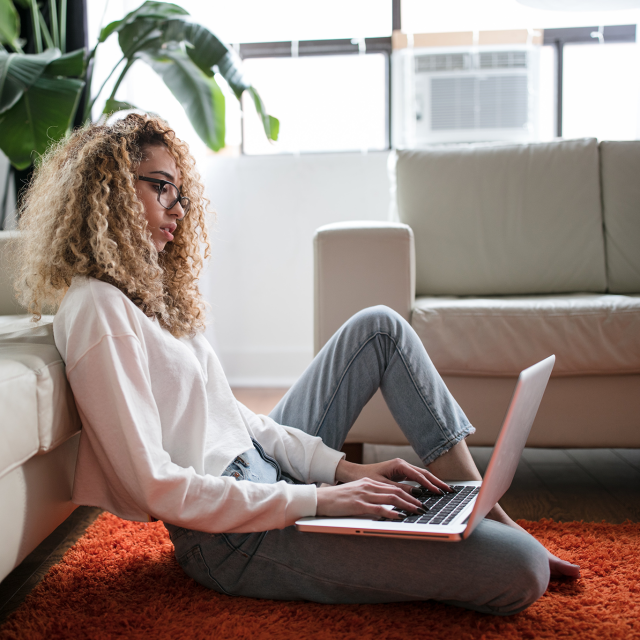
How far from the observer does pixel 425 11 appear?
3.01 m

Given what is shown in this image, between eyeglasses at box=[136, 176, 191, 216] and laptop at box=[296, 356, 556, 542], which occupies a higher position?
eyeglasses at box=[136, 176, 191, 216]

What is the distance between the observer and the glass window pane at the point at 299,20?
3.03 metres

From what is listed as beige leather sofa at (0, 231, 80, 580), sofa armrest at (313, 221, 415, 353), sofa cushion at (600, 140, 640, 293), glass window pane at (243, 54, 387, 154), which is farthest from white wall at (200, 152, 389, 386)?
beige leather sofa at (0, 231, 80, 580)

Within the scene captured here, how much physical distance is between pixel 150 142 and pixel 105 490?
1.73ft

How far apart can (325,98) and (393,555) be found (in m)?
2.60

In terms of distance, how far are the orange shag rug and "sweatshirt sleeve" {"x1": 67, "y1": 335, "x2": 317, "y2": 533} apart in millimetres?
178

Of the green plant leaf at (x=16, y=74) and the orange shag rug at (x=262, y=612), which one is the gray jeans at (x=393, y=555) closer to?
the orange shag rug at (x=262, y=612)

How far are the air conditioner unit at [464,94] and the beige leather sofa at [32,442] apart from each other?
2425 millimetres

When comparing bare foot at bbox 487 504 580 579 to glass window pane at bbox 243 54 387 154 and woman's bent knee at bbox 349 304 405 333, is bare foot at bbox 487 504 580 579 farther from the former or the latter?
glass window pane at bbox 243 54 387 154

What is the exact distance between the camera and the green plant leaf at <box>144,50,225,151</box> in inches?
96.1

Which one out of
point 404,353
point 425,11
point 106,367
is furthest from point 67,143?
point 425,11

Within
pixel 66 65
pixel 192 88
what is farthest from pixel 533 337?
pixel 66 65

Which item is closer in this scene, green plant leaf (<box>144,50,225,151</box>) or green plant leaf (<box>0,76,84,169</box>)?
green plant leaf (<box>0,76,84,169</box>)

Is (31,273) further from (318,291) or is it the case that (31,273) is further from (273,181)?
(273,181)
